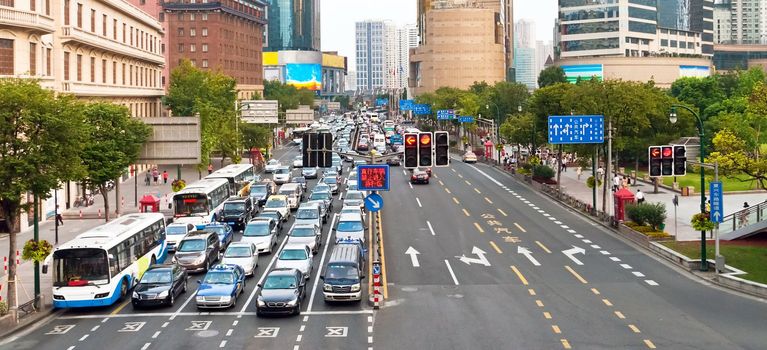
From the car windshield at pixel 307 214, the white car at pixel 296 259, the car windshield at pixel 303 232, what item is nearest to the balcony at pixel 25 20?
the car windshield at pixel 307 214

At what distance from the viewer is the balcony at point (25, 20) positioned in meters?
51.1

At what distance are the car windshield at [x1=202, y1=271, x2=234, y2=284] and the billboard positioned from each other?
530 ft

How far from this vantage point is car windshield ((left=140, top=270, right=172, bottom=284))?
32656 mm

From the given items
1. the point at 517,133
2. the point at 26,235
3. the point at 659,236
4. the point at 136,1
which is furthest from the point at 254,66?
the point at 659,236

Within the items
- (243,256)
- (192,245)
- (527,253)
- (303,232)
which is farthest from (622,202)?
(192,245)

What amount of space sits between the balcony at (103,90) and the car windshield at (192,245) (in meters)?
19.7

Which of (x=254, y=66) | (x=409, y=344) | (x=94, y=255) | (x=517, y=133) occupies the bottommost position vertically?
(x=409, y=344)

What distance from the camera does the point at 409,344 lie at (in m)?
26.7

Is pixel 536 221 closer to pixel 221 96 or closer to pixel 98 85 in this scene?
A: pixel 98 85

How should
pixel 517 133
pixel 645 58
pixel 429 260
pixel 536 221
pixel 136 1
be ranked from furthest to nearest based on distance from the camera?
pixel 645 58 → pixel 136 1 → pixel 517 133 → pixel 536 221 → pixel 429 260

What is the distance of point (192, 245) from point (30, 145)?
9347 millimetres

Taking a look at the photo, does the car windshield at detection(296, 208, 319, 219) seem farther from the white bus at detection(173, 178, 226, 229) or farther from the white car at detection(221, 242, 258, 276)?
the white car at detection(221, 242, 258, 276)

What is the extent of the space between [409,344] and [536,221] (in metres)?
30.2

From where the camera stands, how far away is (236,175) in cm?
6481
